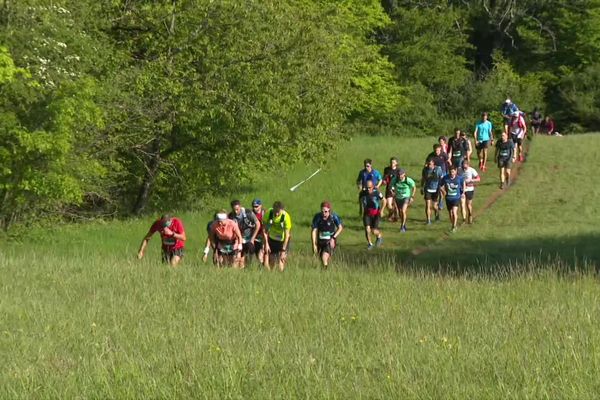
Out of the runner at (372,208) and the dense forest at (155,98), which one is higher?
the dense forest at (155,98)

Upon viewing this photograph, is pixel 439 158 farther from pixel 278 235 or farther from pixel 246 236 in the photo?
pixel 246 236

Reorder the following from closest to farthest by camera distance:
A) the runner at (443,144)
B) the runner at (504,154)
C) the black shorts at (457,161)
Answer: the runner at (443,144) < the black shorts at (457,161) < the runner at (504,154)

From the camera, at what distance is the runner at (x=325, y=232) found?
62.0 feet

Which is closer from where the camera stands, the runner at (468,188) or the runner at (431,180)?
the runner at (468,188)

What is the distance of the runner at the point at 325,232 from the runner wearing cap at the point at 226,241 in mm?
1644

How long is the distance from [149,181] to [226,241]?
1582 cm

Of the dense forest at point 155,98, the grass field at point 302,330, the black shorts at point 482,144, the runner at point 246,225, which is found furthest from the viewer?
the black shorts at point 482,144

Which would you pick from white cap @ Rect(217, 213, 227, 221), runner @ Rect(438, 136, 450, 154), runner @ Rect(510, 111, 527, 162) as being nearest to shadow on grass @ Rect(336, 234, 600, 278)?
white cap @ Rect(217, 213, 227, 221)

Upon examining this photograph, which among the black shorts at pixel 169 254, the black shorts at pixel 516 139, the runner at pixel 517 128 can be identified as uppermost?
the runner at pixel 517 128

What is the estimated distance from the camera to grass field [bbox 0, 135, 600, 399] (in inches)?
288

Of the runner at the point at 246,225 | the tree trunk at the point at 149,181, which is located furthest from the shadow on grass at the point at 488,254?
the tree trunk at the point at 149,181

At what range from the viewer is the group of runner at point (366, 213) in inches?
717

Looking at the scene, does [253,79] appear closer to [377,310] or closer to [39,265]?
[39,265]

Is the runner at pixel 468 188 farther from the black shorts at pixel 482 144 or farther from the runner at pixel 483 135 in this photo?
the black shorts at pixel 482 144
